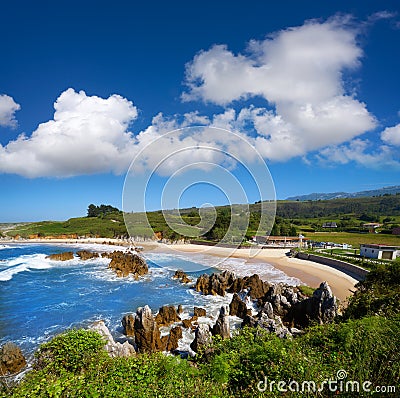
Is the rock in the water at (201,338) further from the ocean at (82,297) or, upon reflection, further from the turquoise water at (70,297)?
the turquoise water at (70,297)

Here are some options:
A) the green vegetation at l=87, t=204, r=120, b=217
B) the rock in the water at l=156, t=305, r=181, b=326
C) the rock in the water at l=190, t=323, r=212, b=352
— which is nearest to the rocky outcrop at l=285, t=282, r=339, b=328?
the rock in the water at l=190, t=323, r=212, b=352

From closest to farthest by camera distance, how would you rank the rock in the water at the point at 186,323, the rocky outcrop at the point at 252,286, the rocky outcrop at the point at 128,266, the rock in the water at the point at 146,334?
the rock in the water at the point at 146,334, the rock in the water at the point at 186,323, the rocky outcrop at the point at 252,286, the rocky outcrop at the point at 128,266

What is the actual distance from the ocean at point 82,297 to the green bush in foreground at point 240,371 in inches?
327

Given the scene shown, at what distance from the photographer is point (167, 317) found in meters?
18.1

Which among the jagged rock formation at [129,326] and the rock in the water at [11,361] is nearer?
the rock in the water at [11,361]

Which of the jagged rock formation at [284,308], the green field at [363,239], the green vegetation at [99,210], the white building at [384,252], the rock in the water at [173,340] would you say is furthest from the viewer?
the green vegetation at [99,210]

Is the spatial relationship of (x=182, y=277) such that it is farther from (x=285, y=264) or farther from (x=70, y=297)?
(x=285, y=264)

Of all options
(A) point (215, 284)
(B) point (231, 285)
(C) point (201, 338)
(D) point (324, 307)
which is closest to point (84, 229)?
(A) point (215, 284)

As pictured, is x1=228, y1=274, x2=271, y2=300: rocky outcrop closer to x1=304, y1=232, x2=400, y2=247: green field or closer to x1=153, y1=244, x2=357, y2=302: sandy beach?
x1=153, y1=244, x2=357, y2=302: sandy beach

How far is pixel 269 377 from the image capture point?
221 inches

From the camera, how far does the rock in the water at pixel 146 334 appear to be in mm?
14084

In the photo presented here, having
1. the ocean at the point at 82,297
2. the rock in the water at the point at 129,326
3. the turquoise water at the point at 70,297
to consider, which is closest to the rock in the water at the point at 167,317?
the ocean at the point at 82,297

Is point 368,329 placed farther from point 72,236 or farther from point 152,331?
point 72,236

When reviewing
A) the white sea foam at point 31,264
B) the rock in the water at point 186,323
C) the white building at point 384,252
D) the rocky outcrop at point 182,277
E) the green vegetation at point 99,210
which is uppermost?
the green vegetation at point 99,210
